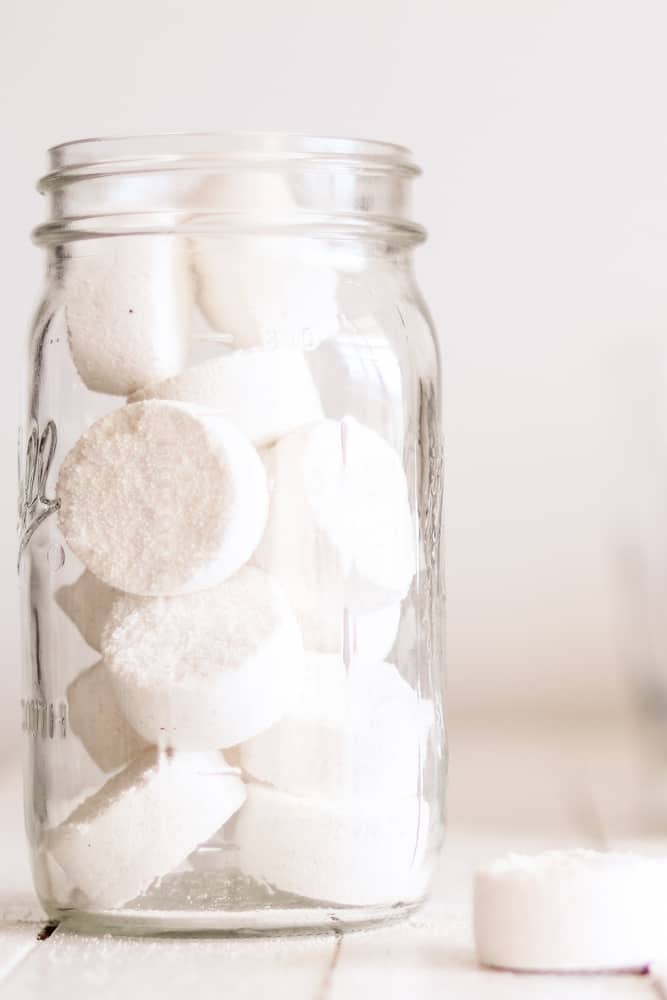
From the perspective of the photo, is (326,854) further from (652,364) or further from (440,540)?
(652,364)

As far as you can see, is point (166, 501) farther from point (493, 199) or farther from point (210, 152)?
point (493, 199)

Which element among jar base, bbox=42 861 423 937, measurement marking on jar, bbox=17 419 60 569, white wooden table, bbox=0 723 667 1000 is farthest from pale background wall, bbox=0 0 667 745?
jar base, bbox=42 861 423 937

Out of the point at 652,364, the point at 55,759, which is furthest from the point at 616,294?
the point at 55,759

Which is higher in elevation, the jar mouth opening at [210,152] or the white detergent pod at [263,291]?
the jar mouth opening at [210,152]

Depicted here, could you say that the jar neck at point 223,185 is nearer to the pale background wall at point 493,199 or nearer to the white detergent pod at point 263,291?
the white detergent pod at point 263,291

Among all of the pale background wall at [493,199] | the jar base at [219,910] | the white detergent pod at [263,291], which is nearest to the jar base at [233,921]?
the jar base at [219,910]

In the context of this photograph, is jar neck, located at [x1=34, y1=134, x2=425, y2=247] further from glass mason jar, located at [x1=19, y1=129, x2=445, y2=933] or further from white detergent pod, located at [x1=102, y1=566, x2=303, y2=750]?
white detergent pod, located at [x1=102, y1=566, x2=303, y2=750]

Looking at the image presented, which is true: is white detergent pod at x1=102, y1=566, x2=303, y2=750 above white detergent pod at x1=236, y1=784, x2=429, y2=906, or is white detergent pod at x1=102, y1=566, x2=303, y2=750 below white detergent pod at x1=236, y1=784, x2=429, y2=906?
above
